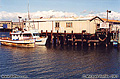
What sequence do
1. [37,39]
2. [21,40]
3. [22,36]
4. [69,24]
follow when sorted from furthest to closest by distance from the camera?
A: [69,24], [22,36], [37,39], [21,40]

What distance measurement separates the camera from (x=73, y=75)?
76.2 ft

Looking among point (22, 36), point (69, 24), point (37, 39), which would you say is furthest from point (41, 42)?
point (69, 24)

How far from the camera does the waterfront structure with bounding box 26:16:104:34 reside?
172 feet

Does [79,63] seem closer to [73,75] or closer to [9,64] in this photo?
[73,75]

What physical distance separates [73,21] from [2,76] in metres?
34.1

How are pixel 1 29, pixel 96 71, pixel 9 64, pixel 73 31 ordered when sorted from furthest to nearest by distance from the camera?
pixel 1 29, pixel 73 31, pixel 9 64, pixel 96 71

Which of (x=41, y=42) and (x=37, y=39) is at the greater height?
(x=37, y=39)

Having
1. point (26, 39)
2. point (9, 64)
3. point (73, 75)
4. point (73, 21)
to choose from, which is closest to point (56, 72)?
point (73, 75)

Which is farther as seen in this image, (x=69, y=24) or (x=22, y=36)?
(x=69, y=24)

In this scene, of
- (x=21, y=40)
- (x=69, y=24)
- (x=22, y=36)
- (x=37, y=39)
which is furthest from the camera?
(x=69, y=24)

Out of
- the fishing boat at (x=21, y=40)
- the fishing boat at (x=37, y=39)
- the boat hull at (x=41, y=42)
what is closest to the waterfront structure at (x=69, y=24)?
the fishing boat at (x=37, y=39)

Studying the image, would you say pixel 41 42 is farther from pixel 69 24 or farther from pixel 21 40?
pixel 69 24

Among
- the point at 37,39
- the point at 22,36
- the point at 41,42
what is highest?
the point at 22,36

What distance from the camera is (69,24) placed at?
54.2 m
